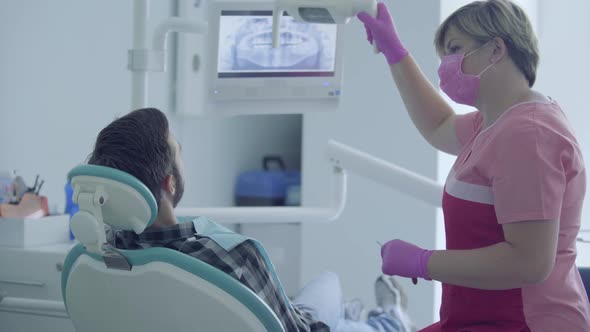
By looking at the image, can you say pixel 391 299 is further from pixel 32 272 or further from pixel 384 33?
pixel 32 272

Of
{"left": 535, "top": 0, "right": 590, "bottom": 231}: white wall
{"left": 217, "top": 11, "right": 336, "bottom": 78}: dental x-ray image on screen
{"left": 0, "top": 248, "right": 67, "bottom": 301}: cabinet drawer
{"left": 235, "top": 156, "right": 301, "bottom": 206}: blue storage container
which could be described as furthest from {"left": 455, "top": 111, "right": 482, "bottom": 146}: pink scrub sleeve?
{"left": 235, "top": 156, "right": 301, "bottom": 206}: blue storage container

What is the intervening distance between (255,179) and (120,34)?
1468 millimetres

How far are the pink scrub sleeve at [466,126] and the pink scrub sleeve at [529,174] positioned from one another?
342mm

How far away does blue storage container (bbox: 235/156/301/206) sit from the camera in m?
3.98

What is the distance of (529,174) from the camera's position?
3.71 feet

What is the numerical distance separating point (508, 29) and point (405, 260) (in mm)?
458

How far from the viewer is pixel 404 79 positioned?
5.33 feet

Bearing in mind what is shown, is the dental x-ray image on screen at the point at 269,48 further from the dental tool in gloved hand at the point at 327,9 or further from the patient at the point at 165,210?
the patient at the point at 165,210

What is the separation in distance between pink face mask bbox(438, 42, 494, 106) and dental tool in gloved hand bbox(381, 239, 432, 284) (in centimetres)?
31

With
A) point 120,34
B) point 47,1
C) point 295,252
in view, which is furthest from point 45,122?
point 295,252

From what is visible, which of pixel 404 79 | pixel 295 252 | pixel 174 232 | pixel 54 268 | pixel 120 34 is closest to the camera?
pixel 174 232

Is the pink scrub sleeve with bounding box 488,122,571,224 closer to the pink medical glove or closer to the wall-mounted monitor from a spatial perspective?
the pink medical glove

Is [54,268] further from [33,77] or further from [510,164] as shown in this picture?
[510,164]

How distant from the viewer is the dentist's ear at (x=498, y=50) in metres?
1.25
